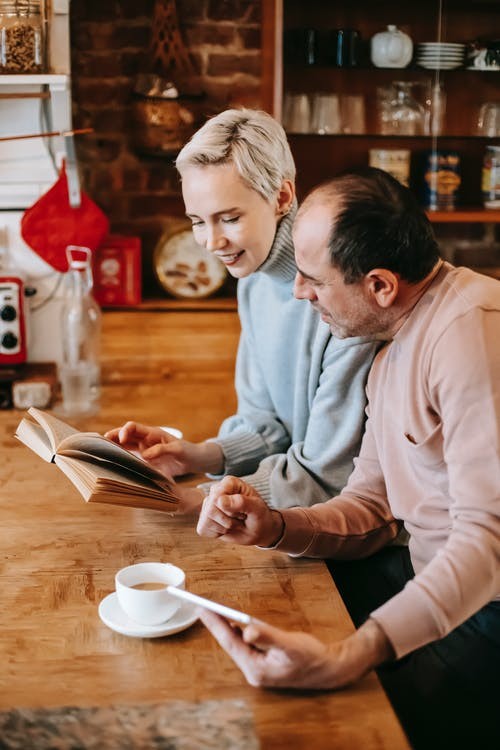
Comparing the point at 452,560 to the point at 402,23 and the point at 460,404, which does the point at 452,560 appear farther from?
the point at 402,23

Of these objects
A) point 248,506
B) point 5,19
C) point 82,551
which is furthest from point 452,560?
point 5,19

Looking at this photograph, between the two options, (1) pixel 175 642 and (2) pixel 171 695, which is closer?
(2) pixel 171 695

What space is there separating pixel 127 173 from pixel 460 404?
2.64m

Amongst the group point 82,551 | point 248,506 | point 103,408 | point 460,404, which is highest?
point 460,404

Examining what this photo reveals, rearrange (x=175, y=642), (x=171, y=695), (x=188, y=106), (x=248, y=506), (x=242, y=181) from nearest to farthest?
(x=171, y=695)
(x=175, y=642)
(x=248, y=506)
(x=242, y=181)
(x=188, y=106)

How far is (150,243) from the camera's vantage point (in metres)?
3.69

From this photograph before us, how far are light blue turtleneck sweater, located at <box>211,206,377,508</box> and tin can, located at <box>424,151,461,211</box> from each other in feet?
5.87

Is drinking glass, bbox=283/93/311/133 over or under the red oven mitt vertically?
over

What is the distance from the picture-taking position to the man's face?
54.2 inches

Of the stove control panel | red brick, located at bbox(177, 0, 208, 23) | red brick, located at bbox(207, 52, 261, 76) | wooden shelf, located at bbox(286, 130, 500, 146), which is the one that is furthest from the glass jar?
the stove control panel

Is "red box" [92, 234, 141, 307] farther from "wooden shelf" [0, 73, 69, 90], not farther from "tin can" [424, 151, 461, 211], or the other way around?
"tin can" [424, 151, 461, 211]

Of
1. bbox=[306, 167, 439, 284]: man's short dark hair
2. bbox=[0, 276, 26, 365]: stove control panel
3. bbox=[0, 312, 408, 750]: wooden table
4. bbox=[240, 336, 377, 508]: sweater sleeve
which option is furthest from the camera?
bbox=[0, 276, 26, 365]: stove control panel

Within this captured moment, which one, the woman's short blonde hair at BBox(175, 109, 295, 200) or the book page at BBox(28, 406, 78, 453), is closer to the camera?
the book page at BBox(28, 406, 78, 453)

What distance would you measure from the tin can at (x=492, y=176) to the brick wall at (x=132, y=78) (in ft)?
3.38
